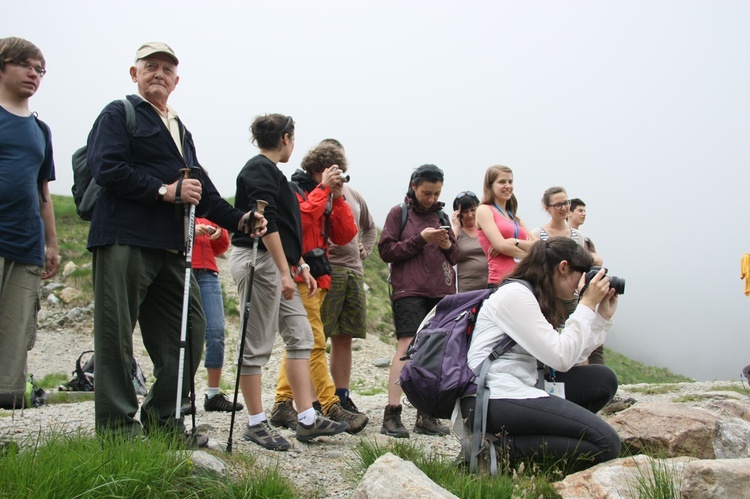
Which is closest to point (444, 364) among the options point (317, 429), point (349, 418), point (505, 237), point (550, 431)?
point (550, 431)

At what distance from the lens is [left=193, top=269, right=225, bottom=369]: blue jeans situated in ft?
24.0

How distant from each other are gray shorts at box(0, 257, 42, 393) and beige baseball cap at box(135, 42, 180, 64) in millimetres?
1630

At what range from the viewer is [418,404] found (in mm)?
4746

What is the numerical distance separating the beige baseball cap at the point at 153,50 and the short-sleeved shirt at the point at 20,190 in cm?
89

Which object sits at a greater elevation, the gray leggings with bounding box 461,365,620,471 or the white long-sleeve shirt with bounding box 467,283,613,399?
the white long-sleeve shirt with bounding box 467,283,613,399

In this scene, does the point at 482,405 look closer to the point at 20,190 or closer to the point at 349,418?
the point at 349,418

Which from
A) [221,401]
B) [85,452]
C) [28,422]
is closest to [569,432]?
[85,452]

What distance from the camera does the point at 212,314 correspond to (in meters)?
7.52

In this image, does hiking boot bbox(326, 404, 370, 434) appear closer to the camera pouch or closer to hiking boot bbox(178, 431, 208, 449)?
the camera pouch

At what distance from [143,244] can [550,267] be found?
2.75 meters

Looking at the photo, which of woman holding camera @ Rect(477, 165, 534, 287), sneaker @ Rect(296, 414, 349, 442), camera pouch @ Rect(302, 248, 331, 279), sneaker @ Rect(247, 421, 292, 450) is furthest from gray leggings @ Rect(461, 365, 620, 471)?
woman holding camera @ Rect(477, 165, 534, 287)

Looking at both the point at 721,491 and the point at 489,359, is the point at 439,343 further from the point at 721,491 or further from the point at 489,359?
the point at 721,491

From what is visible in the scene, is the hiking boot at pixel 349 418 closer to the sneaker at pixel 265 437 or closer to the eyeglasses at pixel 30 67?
the sneaker at pixel 265 437

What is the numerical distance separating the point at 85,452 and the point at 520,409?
2.60 metres
